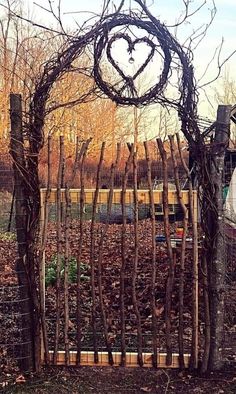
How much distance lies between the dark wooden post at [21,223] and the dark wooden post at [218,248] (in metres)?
1.55

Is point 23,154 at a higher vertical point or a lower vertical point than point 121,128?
lower

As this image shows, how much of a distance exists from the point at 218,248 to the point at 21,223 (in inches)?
65.6

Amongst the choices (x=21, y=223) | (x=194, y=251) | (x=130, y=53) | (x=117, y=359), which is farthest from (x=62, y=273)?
(x=130, y=53)

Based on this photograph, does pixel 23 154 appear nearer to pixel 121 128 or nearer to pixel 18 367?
pixel 18 367

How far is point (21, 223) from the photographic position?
14.8ft

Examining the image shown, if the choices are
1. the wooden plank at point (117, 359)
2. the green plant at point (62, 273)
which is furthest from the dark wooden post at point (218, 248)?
the green plant at point (62, 273)

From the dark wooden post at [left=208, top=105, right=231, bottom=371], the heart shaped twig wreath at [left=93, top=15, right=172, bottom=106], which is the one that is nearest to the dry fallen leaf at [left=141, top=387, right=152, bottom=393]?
the dark wooden post at [left=208, top=105, right=231, bottom=371]

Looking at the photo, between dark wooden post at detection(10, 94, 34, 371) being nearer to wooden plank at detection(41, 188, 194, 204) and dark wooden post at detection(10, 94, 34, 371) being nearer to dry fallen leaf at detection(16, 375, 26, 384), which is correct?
dry fallen leaf at detection(16, 375, 26, 384)

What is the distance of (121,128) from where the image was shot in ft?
70.7

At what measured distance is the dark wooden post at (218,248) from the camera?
4.48 m

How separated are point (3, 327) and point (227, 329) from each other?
227 cm

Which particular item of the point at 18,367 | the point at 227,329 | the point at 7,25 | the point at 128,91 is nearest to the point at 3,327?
the point at 18,367

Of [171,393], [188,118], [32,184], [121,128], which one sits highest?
[121,128]

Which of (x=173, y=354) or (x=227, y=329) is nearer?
(x=173, y=354)
